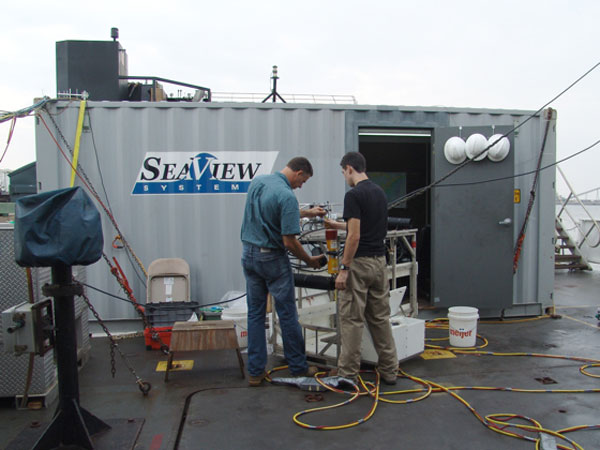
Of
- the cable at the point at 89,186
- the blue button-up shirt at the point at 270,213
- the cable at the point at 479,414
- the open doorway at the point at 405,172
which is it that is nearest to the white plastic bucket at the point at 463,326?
the cable at the point at 479,414

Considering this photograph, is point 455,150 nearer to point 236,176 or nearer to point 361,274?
point 236,176

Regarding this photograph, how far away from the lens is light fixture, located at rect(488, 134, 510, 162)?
235 inches

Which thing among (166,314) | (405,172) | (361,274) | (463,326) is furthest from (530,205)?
(166,314)

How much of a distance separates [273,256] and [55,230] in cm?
168

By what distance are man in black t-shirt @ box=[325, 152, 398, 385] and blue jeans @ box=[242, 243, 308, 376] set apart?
0.41 metres

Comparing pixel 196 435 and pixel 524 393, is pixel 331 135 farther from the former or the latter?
pixel 196 435

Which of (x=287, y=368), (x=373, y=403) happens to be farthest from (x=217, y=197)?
(x=373, y=403)

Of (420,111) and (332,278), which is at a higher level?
(420,111)

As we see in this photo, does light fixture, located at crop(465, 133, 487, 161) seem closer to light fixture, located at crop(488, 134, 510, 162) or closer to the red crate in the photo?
light fixture, located at crop(488, 134, 510, 162)

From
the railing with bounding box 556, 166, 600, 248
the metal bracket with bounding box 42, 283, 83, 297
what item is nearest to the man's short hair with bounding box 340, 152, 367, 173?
the metal bracket with bounding box 42, 283, 83, 297

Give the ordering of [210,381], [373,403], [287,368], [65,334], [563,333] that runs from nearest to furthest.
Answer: [65,334] → [373,403] → [210,381] → [287,368] → [563,333]

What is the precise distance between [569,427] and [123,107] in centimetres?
545

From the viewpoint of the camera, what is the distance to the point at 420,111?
6.29 meters

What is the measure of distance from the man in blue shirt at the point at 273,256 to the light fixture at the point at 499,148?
9.89 ft
